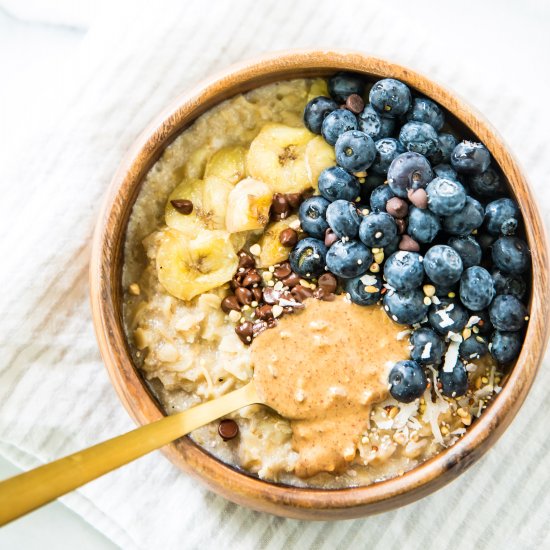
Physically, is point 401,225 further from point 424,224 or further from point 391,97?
point 391,97

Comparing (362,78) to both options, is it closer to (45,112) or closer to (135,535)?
(45,112)

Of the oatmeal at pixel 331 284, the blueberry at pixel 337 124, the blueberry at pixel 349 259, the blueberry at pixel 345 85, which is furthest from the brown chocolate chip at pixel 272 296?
the blueberry at pixel 345 85

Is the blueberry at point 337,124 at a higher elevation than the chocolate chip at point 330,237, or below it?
higher

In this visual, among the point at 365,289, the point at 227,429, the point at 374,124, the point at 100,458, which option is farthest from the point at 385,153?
the point at 100,458

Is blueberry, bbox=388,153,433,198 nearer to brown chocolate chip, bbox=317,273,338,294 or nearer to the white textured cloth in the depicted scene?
brown chocolate chip, bbox=317,273,338,294

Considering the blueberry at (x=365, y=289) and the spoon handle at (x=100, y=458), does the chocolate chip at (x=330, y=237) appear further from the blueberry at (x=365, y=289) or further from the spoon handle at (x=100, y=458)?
the spoon handle at (x=100, y=458)

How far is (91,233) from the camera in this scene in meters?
1.79

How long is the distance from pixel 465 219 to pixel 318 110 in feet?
1.26

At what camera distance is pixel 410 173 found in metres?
1.48

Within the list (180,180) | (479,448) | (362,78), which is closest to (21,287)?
(180,180)

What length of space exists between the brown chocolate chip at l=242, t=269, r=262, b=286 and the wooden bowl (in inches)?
10.4

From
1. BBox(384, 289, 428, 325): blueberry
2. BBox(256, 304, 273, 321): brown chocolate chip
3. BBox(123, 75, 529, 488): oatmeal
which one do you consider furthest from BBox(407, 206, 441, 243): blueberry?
BBox(256, 304, 273, 321): brown chocolate chip

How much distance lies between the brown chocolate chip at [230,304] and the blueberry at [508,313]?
1.68ft

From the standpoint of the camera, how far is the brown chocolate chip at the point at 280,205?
1589mm
